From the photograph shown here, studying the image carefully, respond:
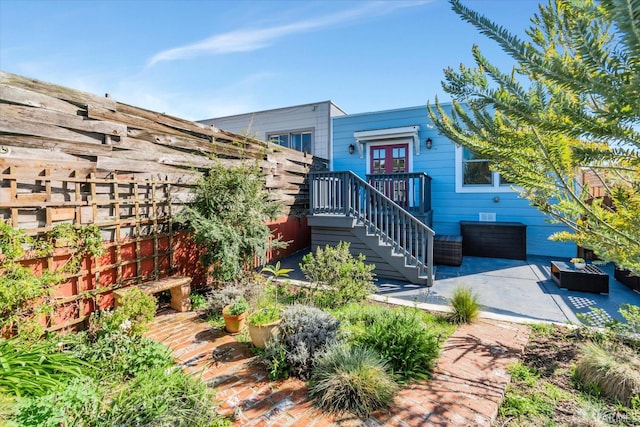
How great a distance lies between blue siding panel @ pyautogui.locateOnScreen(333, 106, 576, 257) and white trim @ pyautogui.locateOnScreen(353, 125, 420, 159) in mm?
214

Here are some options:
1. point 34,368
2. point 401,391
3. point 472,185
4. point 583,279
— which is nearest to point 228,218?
point 34,368

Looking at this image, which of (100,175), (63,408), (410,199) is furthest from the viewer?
(410,199)

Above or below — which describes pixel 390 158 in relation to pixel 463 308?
above

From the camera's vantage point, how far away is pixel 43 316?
3.10 metres

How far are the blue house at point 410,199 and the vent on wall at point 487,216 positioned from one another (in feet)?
0.08

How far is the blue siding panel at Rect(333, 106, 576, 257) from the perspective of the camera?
762cm

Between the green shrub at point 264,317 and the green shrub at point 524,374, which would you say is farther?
the green shrub at point 264,317

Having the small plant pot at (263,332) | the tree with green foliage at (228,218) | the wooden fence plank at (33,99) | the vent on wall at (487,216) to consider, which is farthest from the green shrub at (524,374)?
the vent on wall at (487,216)

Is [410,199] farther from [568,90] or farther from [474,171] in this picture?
[568,90]

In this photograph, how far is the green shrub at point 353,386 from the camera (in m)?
2.37

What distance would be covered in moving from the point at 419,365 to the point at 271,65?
21.8ft

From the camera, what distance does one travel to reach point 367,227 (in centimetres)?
637

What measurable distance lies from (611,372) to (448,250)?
439 cm

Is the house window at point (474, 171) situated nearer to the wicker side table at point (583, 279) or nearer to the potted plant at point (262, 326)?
the wicker side table at point (583, 279)
